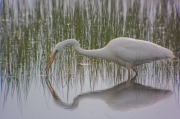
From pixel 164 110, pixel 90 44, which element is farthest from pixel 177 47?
pixel 164 110

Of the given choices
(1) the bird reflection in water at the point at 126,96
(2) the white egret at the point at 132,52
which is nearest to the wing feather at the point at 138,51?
(2) the white egret at the point at 132,52

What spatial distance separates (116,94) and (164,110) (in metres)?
0.93

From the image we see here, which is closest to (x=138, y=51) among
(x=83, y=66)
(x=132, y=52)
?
(x=132, y=52)

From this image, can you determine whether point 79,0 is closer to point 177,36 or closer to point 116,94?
point 177,36

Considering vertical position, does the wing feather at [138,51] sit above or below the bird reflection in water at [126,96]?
above

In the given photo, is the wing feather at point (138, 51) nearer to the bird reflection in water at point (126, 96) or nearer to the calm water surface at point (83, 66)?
the calm water surface at point (83, 66)

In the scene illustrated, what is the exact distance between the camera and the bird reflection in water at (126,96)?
586 centimetres

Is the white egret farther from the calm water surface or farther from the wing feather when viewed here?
the calm water surface

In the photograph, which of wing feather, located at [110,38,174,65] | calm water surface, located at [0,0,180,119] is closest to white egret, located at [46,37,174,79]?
wing feather, located at [110,38,174,65]

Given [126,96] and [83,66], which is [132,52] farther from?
[126,96]

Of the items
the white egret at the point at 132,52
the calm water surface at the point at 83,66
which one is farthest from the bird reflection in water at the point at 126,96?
the white egret at the point at 132,52

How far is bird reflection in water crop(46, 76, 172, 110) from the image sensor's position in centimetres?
586

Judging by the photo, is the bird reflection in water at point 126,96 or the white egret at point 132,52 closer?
the bird reflection in water at point 126,96

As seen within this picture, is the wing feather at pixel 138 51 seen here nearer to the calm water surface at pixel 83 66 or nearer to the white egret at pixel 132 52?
the white egret at pixel 132 52
